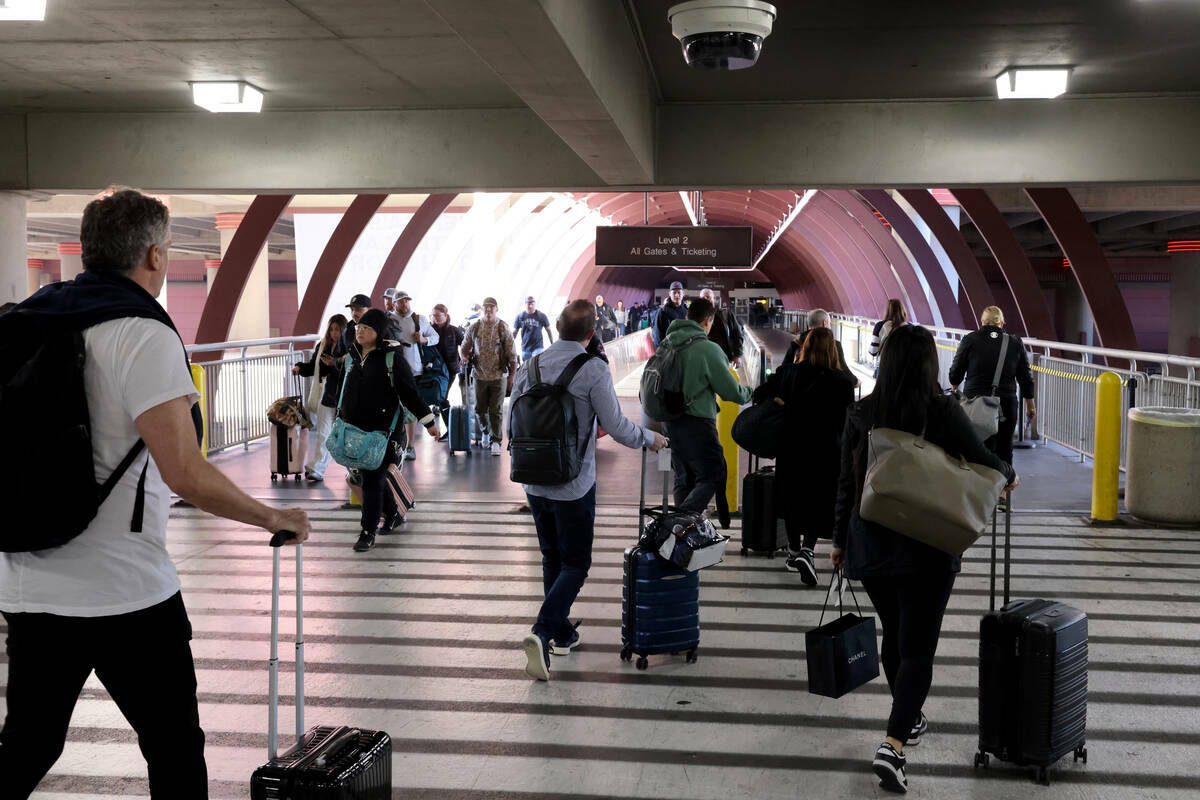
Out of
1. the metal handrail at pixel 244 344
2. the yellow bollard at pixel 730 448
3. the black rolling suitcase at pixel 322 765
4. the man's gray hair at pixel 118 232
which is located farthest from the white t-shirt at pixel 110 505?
the metal handrail at pixel 244 344

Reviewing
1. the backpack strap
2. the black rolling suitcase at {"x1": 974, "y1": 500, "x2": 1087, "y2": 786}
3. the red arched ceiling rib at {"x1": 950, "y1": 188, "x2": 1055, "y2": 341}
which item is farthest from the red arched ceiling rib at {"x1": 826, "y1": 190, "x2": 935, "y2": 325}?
the black rolling suitcase at {"x1": 974, "y1": 500, "x2": 1087, "y2": 786}

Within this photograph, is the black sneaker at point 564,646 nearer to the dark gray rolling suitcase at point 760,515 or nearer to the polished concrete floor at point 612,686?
the polished concrete floor at point 612,686

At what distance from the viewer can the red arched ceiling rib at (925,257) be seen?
21.2 m

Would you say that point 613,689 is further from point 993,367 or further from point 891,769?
point 993,367

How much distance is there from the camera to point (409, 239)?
19.5 m

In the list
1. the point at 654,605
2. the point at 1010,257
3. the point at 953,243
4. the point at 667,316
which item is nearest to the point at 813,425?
the point at 654,605

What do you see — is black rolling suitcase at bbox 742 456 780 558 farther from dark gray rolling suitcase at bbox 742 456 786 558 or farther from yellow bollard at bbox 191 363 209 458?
yellow bollard at bbox 191 363 209 458

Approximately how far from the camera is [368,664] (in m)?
5.67

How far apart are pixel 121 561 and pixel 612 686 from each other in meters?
3.07

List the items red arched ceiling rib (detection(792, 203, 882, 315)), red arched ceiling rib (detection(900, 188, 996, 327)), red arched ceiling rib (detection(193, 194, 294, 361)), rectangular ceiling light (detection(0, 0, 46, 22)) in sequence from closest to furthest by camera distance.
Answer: rectangular ceiling light (detection(0, 0, 46, 22)) < red arched ceiling rib (detection(193, 194, 294, 361)) < red arched ceiling rib (detection(900, 188, 996, 327)) < red arched ceiling rib (detection(792, 203, 882, 315))

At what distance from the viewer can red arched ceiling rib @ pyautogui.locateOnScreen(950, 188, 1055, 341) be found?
1519cm

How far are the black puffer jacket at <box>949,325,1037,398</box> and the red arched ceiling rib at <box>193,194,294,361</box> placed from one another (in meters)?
8.87

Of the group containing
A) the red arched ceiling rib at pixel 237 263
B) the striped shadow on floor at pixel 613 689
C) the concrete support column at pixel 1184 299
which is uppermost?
the concrete support column at pixel 1184 299

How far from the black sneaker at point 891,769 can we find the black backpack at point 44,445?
116 inches
